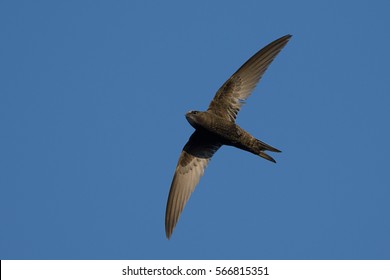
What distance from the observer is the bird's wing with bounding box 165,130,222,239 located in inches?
353

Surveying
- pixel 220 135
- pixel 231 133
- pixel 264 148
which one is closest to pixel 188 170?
pixel 220 135

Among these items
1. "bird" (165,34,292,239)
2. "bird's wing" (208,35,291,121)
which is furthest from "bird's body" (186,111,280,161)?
"bird's wing" (208,35,291,121)

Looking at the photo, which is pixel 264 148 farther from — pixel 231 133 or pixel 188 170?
pixel 188 170

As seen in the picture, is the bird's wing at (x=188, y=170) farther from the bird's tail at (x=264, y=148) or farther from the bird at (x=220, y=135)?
the bird's tail at (x=264, y=148)

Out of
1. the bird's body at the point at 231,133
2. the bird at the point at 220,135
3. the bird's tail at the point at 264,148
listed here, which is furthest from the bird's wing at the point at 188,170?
the bird's tail at the point at 264,148

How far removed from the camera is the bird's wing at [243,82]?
351 inches

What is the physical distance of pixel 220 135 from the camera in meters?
8.69
